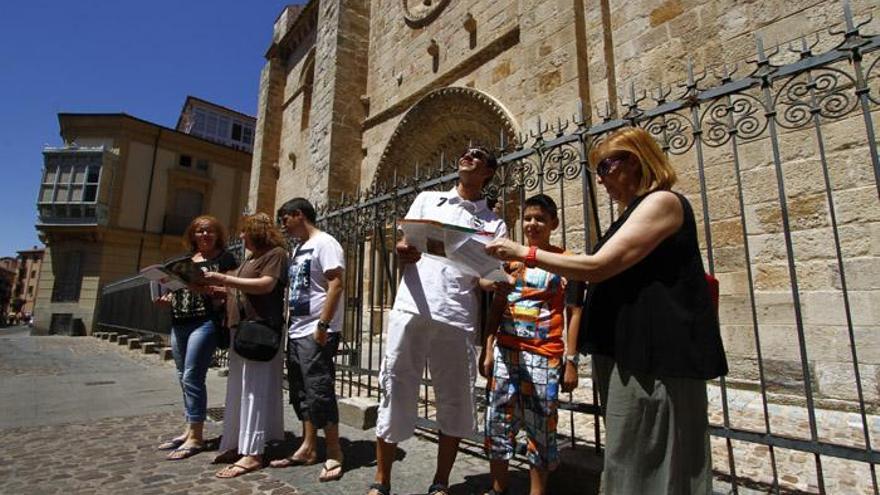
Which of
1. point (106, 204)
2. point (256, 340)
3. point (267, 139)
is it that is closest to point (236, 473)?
point (256, 340)

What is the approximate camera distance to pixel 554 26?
6066mm

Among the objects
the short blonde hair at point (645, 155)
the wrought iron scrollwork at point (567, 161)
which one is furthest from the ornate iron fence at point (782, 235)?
the short blonde hair at point (645, 155)

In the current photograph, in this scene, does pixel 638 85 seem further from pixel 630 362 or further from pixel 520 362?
pixel 630 362

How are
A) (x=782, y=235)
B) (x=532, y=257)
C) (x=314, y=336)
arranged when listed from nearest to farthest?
(x=532, y=257), (x=314, y=336), (x=782, y=235)

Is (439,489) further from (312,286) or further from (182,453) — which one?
(182,453)

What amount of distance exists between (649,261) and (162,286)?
3.21 meters

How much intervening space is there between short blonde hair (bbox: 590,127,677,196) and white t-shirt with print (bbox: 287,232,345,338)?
1.85 meters

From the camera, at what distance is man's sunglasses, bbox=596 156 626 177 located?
1.61m

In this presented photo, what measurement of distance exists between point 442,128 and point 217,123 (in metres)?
27.4

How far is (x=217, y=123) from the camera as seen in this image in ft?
102

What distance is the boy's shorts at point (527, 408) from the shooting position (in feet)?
7.20

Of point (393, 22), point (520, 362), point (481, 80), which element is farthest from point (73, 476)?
point (393, 22)

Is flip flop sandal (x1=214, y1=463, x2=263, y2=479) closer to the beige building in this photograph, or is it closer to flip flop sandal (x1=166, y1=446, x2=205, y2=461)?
flip flop sandal (x1=166, y1=446, x2=205, y2=461)

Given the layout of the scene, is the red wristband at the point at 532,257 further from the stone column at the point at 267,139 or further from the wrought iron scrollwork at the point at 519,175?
the stone column at the point at 267,139
